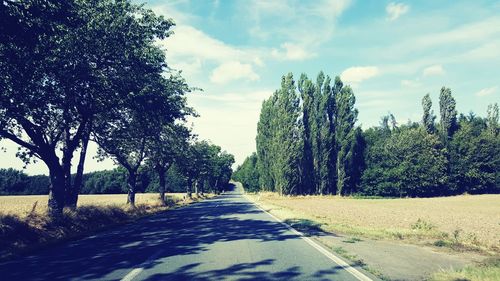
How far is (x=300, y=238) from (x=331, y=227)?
4385 millimetres

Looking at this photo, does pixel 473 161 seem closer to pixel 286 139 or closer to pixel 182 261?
pixel 286 139

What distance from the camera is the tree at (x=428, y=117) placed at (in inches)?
2913

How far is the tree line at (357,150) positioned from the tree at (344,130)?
0.17 metres

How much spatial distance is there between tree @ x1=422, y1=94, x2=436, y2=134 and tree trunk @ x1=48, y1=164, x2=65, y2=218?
239ft

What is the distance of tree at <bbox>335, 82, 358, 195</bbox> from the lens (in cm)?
6291

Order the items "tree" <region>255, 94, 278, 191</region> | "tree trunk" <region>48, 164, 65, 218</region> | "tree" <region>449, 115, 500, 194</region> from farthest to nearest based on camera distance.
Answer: "tree" <region>449, 115, 500, 194</region> → "tree" <region>255, 94, 278, 191</region> → "tree trunk" <region>48, 164, 65, 218</region>

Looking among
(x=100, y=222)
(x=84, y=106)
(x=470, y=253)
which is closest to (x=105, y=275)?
(x=470, y=253)

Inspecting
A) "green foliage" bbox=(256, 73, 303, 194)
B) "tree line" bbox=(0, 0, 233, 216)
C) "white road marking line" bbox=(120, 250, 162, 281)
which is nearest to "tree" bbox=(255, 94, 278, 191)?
"green foliage" bbox=(256, 73, 303, 194)

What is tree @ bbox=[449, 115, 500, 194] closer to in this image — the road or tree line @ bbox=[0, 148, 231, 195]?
tree line @ bbox=[0, 148, 231, 195]

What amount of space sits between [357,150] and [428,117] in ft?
60.3

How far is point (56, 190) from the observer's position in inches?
679

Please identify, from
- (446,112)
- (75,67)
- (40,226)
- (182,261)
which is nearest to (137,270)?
(182,261)

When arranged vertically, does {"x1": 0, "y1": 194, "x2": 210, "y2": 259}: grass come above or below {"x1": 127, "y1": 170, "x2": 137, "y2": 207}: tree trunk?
below

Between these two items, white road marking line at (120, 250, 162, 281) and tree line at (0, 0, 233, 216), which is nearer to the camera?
white road marking line at (120, 250, 162, 281)
